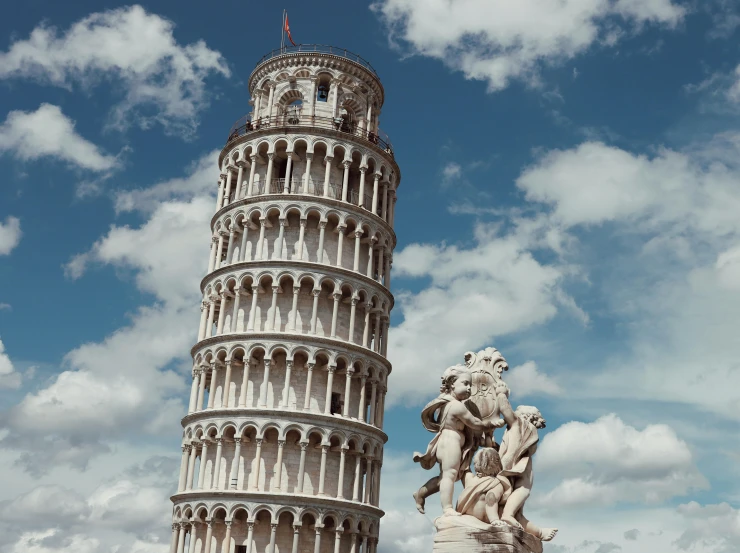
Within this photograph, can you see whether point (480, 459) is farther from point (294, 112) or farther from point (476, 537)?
point (294, 112)

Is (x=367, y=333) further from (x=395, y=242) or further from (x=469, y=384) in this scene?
(x=469, y=384)

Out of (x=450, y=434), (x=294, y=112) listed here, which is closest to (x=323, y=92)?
(x=294, y=112)

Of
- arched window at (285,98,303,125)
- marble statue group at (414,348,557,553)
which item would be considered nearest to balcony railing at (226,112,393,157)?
arched window at (285,98,303,125)

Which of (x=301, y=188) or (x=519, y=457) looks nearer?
(x=519, y=457)

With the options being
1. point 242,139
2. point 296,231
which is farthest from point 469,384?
point 242,139

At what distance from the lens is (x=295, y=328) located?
5653 cm

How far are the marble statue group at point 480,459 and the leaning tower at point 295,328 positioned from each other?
135ft

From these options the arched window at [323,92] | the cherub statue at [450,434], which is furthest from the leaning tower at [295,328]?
the cherub statue at [450,434]

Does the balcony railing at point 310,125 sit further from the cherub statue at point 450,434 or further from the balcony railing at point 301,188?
the cherub statue at point 450,434

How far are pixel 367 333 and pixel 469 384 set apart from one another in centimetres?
4671

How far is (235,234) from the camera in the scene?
198ft

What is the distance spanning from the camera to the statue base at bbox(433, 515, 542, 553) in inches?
452

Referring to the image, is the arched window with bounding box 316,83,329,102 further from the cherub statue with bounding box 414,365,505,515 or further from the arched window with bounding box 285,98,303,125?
the cherub statue with bounding box 414,365,505,515

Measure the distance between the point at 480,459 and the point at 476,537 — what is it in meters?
1.11
